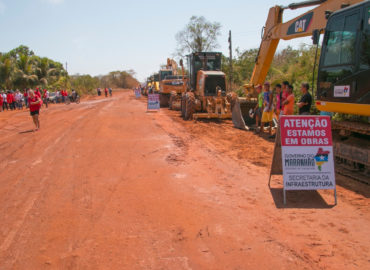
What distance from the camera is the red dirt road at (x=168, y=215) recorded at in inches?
146

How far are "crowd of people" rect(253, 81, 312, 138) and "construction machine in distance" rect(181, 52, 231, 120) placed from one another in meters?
2.05

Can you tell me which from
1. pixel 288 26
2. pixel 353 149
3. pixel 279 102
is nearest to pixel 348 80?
pixel 353 149

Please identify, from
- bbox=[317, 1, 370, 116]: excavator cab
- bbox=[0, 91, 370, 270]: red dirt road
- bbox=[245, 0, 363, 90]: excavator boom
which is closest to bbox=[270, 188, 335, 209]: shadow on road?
bbox=[0, 91, 370, 270]: red dirt road

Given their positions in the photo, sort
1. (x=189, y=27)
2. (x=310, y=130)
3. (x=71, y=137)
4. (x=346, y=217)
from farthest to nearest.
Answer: (x=189, y=27) → (x=71, y=137) → (x=310, y=130) → (x=346, y=217)

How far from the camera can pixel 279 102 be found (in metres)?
10.5

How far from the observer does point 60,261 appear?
12.0ft

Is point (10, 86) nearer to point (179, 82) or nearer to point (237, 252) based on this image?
point (179, 82)

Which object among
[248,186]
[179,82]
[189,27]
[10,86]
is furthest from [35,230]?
[189,27]

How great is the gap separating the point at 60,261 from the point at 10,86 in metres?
36.4

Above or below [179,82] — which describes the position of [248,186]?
below

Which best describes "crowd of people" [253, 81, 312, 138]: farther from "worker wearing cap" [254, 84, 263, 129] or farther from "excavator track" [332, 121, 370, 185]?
"excavator track" [332, 121, 370, 185]

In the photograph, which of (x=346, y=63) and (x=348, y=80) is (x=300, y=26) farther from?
(x=348, y=80)

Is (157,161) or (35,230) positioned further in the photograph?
(157,161)

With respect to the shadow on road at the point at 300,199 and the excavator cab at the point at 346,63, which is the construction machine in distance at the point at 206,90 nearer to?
the excavator cab at the point at 346,63
